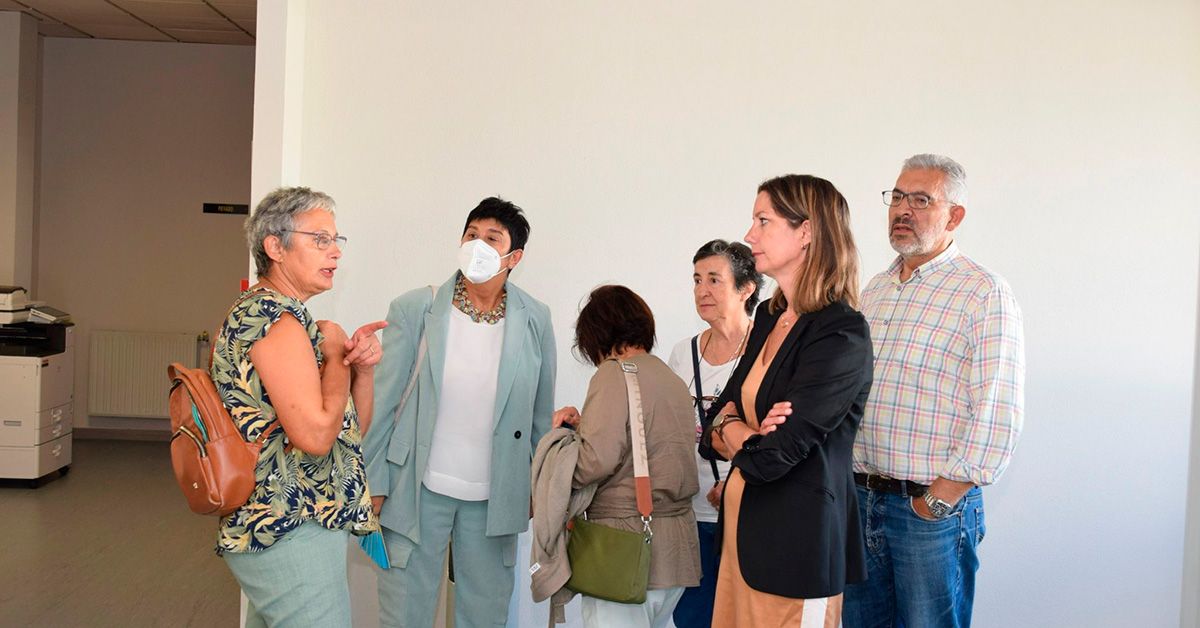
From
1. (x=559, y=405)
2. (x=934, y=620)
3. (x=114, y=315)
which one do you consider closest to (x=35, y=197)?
(x=114, y=315)

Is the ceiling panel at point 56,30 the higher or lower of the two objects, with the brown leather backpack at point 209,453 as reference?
higher

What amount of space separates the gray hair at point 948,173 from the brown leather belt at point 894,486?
2.59ft

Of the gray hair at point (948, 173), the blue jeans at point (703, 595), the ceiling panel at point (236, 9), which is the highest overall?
the ceiling panel at point (236, 9)

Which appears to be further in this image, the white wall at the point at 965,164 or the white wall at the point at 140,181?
the white wall at the point at 140,181

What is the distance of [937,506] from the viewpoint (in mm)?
2650

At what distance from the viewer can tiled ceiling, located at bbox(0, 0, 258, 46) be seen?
7684 millimetres

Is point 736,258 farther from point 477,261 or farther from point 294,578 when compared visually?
point 294,578

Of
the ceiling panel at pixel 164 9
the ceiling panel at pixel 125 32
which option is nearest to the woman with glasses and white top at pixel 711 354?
the ceiling panel at pixel 164 9

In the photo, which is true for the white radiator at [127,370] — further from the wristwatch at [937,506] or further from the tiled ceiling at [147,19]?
the wristwatch at [937,506]

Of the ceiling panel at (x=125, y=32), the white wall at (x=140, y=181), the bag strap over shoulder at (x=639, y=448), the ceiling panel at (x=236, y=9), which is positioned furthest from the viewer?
the white wall at (x=140, y=181)

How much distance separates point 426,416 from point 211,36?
22.2ft

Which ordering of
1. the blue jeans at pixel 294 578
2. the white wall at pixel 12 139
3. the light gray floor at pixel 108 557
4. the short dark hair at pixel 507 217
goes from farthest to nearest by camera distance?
the white wall at pixel 12 139
the light gray floor at pixel 108 557
the short dark hair at pixel 507 217
the blue jeans at pixel 294 578

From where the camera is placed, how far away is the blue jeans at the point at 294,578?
2.25m

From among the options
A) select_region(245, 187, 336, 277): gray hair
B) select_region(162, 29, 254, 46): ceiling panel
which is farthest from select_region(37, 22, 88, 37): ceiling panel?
select_region(245, 187, 336, 277): gray hair
